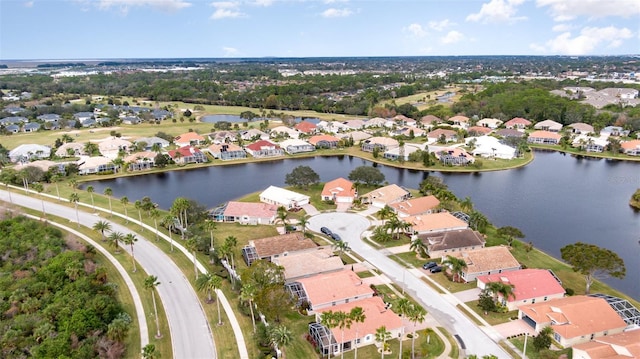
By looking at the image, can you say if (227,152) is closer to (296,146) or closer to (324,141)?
(296,146)

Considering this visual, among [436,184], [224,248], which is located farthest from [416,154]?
[224,248]

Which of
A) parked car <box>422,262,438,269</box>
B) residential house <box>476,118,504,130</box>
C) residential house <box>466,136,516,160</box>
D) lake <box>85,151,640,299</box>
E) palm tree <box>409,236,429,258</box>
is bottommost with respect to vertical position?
lake <box>85,151,640,299</box>

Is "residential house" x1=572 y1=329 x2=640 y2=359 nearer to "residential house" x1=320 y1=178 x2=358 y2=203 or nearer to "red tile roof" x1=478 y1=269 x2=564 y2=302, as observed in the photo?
"red tile roof" x1=478 y1=269 x2=564 y2=302

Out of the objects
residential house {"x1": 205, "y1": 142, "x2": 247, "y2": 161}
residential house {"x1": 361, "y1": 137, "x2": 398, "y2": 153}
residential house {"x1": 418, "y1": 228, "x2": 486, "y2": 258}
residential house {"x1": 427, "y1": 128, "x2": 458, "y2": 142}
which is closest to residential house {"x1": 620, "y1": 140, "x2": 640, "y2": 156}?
residential house {"x1": 427, "y1": 128, "x2": 458, "y2": 142}

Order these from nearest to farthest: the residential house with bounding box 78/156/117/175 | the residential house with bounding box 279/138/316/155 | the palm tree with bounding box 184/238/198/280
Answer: the palm tree with bounding box 184/238/198/280 < the residential house with bounding box 78/156/117/175 < the residential house with bounding box 279/138/316/155

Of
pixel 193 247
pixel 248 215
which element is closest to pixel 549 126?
pixel 248 215

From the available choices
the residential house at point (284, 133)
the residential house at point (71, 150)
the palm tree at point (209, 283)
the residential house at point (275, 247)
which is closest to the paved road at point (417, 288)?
the residential house at point (275, 247)
